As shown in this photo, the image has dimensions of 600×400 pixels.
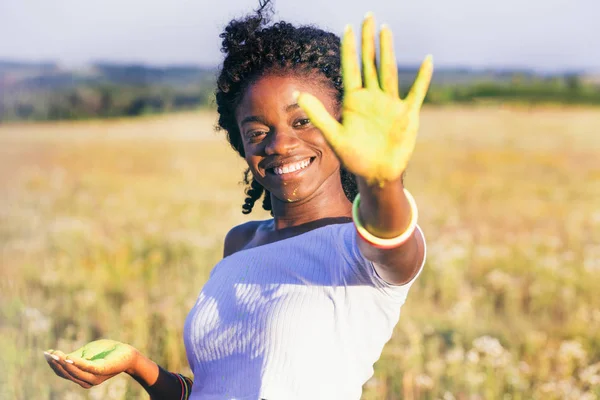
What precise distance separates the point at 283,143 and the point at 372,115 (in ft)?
2.14

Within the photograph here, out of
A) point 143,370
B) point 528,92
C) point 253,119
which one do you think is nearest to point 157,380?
point 143,370

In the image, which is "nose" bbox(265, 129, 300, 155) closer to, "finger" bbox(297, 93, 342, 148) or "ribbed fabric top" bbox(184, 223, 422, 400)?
"ribbed fabric top" bbox(184, 223, 422, 400)

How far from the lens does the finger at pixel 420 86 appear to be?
5.45ft

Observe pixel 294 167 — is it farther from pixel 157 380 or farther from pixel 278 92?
pixel 157 380

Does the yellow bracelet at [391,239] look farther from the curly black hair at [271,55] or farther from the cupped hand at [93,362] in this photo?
the cupped hand at [93,362]

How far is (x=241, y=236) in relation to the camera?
293 centimetres

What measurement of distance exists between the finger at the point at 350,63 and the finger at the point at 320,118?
0.25 ft

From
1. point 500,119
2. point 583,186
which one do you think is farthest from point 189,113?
point 583,186

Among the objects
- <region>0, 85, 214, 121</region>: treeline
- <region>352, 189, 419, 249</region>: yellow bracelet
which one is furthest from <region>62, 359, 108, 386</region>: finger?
<region>0, 85, 214, 121</region>: treeline

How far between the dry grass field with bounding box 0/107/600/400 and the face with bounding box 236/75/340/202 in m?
1.68

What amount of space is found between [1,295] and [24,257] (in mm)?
1380

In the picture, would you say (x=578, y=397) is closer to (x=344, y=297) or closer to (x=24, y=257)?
(x=344, y=297)

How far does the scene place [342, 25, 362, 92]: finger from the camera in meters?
1.66

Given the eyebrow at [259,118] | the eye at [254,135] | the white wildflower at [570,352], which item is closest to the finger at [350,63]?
the eyebrow at [259,118]
